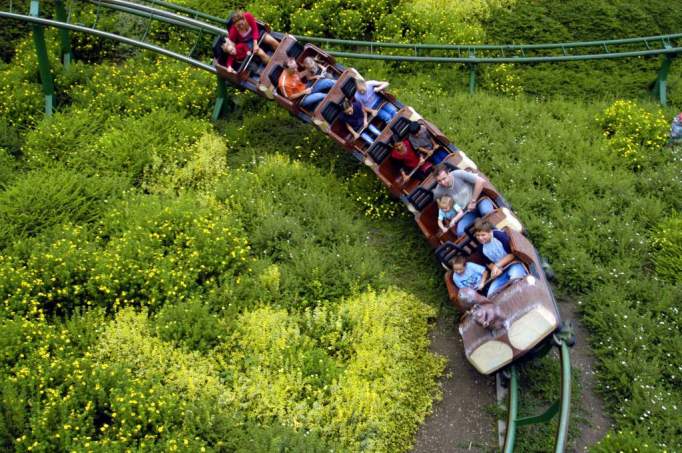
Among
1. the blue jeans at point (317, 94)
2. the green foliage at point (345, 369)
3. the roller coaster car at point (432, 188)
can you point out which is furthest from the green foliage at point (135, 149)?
the roller coaster car at point (432, 188)

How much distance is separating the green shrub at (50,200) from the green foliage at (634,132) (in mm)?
6703

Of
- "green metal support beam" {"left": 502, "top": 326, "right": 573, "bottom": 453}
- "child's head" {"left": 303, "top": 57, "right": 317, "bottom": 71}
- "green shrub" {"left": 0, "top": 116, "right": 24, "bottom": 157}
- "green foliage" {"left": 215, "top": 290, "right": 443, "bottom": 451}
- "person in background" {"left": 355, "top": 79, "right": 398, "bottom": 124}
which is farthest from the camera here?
"green shrub" {"left": 0, "top": 116, "right": 24, "bottom": 157}

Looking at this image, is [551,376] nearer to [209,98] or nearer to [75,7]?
[209,98]

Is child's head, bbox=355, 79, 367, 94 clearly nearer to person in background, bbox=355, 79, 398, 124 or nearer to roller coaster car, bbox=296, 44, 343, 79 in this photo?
person in background, bbox=355, 79, 398, 124

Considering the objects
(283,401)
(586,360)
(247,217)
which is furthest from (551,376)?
(247,217)

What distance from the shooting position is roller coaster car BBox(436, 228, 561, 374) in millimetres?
6625

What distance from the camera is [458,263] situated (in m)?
7.28

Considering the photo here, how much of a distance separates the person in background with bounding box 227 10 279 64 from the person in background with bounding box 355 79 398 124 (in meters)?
1.44

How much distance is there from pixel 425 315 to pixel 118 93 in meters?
5.77

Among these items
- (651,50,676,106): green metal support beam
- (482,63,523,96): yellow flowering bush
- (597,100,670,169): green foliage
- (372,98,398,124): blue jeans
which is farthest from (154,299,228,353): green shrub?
(651,50,676,106): green metal support beam

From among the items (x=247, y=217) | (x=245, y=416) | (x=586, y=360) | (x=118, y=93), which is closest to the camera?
(x=245, y=416)

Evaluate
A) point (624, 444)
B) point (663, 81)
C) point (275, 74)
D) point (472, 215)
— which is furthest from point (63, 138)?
point (663, 81)

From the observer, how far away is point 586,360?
7473 millimetres

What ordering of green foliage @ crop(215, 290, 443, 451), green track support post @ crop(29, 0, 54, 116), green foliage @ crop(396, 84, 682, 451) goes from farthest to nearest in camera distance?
1. green track support post @ crop(29, 0, 54, 116)
2. green foliage @ crop(396, 84, 682, 451)
3. green foliage @ crop(215, 290, 443, 451)
